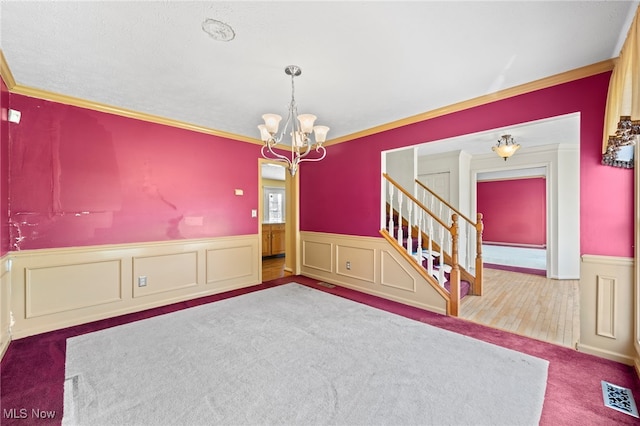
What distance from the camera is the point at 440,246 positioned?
3590 mm

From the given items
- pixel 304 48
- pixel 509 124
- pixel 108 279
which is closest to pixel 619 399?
pixel 509 124

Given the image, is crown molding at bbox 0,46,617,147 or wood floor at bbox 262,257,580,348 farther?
wood floor at bbox 262,257,580,348

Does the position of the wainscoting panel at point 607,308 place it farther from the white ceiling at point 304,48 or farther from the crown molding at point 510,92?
the white ceiling at point 304,48

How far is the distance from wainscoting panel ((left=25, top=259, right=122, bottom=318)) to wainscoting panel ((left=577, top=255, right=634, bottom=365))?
4908 millimetres

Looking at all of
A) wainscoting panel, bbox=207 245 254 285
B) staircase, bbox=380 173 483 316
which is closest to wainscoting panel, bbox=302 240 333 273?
wainscoting panel, bbox=207 245 254 285

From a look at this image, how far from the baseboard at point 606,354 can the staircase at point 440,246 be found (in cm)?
107

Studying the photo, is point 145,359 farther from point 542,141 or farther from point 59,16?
point 542,141

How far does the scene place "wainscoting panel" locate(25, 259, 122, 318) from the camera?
2750 millimetres

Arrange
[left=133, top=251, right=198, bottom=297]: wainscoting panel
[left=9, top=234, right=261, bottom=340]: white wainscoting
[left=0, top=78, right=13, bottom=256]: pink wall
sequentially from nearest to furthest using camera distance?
[left=0, top=78, right=13, bottom=256]: pink wall
[left=9, top=234, right=261, bottom=340]: white wainscoting
[left=133, top=251, right=198, bottom=297]: wainscoting panel

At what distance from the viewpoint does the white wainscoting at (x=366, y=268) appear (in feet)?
11.5

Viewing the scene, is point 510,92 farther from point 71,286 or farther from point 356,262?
point 71,286

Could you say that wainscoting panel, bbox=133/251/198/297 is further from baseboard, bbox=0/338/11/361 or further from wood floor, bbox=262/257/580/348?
wood floor, bbox=262/257/580/348

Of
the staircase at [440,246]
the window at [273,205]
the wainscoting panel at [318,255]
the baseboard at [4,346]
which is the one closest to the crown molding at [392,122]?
the staircase at [440,246]

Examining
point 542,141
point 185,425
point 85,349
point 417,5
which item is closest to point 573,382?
point 185,425
